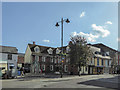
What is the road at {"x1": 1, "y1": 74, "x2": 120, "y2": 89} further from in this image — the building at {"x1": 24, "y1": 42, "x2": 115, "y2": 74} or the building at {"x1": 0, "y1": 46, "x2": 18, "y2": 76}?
the building at {"x1": 24, "y1": 42, "x2": 115, "y2": 74}

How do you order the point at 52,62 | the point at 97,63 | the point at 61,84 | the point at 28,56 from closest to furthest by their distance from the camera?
1. the point at 61,84
2. the point at 97,63
3. the point at 28,56
4. the point at 52,62

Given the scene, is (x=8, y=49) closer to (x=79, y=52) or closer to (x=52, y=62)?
(x=52, y=62)

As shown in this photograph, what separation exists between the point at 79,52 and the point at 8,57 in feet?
58.6

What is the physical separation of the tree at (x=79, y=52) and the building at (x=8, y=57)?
49.5 feet

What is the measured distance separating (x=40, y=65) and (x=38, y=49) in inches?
195

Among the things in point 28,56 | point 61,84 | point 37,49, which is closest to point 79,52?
point 61,84

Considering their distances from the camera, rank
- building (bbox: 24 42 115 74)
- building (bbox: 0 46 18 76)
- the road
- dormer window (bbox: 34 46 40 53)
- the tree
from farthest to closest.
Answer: dormer window (bbox: 34 46 40 53) → building (bbox: 24 42 115 74) → building (bbox: 0 46 18 76) → the tree → the road

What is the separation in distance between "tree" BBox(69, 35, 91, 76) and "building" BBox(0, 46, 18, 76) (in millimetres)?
15093

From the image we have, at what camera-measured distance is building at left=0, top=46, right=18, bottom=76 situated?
110 feet

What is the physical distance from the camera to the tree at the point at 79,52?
29266 millimetres

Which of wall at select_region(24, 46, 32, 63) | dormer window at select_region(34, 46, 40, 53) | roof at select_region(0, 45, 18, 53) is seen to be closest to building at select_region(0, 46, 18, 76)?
roof at select_region(0, 45, 18, 53)

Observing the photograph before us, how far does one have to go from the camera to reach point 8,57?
116 ft

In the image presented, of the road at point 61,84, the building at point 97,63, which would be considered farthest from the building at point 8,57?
the building at point 97,63

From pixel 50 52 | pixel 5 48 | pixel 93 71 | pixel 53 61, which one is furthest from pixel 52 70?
pixel 5 48
